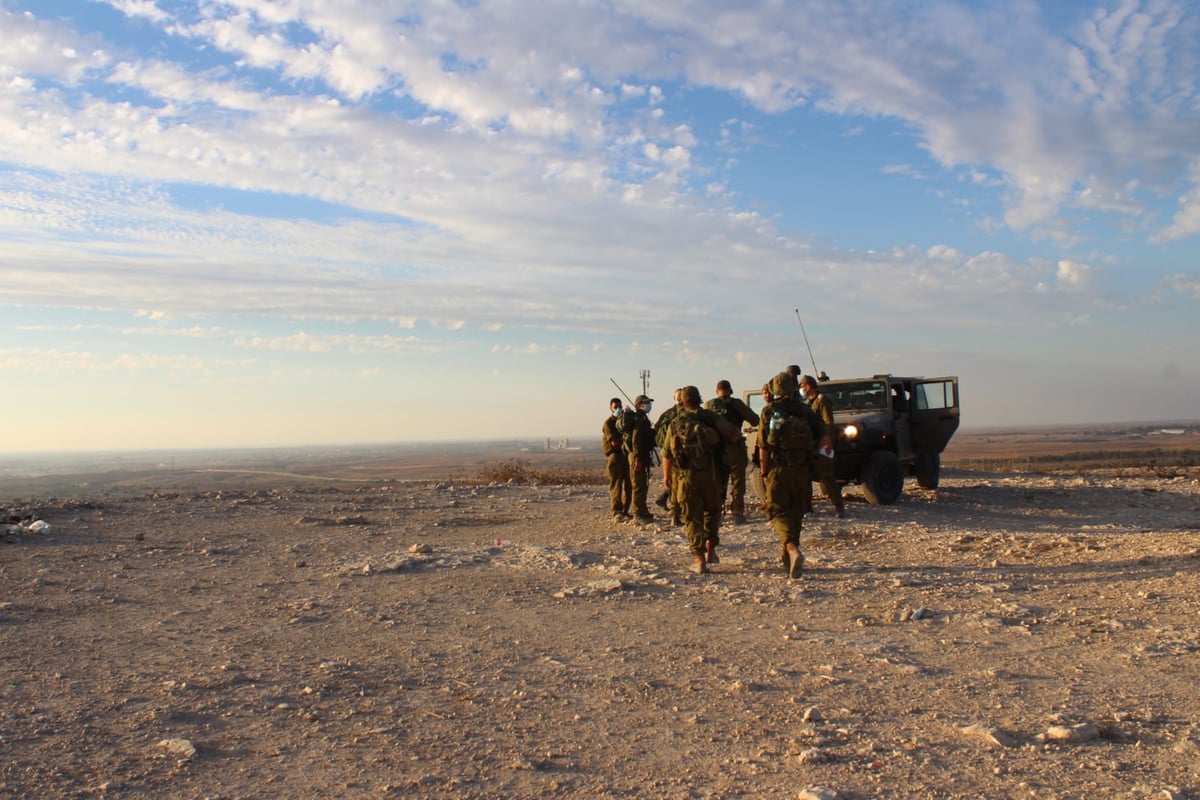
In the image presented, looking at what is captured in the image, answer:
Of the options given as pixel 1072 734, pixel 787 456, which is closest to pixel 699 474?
pixel 787 456

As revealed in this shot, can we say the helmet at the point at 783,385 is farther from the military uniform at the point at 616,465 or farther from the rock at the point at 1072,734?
the rock at the point at 1072,734

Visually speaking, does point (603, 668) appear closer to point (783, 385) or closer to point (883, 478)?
point (783, 385)

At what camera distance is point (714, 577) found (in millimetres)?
7980

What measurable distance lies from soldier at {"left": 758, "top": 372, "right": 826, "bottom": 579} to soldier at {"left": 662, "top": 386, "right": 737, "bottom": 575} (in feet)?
1.51

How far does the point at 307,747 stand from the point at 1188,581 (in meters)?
6.41

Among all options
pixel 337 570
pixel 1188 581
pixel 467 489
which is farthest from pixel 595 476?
pixel 1188 581

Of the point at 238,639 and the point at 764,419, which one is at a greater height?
the point at 764,419

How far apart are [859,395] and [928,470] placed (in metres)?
1.63

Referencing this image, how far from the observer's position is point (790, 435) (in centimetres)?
814

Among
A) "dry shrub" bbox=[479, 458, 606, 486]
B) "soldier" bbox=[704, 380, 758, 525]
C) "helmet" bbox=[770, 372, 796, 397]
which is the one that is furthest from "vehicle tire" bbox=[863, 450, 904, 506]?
"dry shrub" bbox=[479, 458, 606, 486]

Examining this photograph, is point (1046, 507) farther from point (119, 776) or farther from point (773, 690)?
point (119, 776)

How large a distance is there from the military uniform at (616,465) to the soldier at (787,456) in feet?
12.6

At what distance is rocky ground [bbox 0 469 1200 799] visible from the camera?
3.64 metres

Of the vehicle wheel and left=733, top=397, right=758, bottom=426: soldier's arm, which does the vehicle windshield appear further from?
left=733, top=397, right=758, bottom=426: soldier's arm
